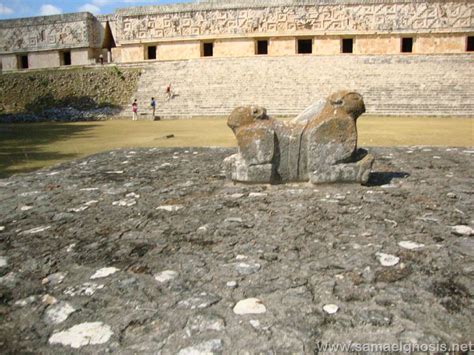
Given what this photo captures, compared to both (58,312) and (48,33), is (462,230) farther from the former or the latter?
(48,33)

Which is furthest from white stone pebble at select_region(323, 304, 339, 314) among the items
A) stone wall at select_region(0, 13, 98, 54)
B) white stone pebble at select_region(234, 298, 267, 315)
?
stone wall at select_region(0, 13, 98, 54)

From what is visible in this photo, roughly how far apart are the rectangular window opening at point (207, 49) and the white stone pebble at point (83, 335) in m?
29.2

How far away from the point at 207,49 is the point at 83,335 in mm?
30299

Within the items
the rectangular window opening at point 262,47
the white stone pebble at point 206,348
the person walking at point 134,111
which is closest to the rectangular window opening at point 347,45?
the rectangular window opening at point 262,47

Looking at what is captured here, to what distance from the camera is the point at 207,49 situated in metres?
30.5

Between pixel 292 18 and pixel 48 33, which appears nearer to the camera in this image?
pixel 292 18

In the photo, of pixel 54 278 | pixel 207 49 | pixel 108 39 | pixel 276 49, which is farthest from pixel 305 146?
pixel 108 39

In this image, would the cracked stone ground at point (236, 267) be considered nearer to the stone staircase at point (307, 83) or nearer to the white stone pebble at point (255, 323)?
the white stone pebble at point (255, 323)

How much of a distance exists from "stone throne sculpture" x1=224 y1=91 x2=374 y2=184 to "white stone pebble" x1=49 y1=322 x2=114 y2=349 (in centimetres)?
315

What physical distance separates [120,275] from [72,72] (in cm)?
2739

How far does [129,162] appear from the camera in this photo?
724cm

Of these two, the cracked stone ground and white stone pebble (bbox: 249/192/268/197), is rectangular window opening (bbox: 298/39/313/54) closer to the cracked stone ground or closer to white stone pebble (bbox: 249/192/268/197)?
the cracked stone ground

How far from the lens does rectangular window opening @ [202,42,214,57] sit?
29.5 meters

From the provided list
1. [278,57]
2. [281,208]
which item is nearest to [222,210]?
[281,208]
